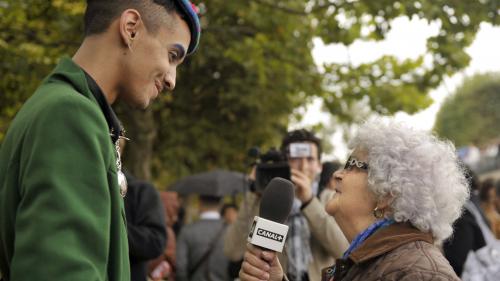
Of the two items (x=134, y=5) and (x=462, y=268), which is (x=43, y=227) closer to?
(x=134, y=5)

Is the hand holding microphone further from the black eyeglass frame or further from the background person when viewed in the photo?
the background person

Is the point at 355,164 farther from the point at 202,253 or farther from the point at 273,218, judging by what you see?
the point at 202,253

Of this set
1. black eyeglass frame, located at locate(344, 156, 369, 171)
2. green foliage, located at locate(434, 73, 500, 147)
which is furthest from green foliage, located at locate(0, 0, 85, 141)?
green foliage, located at locate(434, 73, 500, 147)

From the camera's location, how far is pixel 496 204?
28.8 ft

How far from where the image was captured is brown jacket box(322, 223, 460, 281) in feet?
8.28

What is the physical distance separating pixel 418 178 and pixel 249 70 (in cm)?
875

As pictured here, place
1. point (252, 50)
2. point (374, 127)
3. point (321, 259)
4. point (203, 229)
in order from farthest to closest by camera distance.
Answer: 1. point (252, 50)
2. point (203, 229)
3. point (321, 259)
4. point (374, 127)

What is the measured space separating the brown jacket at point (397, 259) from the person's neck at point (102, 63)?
1.14 m

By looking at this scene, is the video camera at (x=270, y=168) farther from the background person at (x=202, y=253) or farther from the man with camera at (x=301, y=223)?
the background person at (x=202, y=253)

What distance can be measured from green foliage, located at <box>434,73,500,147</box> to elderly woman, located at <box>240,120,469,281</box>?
238ft

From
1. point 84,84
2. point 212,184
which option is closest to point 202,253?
point 212,184

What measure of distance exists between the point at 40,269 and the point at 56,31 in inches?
277

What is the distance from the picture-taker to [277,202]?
2988mm

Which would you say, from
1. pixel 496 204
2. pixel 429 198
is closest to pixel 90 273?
pixel 429 198
